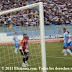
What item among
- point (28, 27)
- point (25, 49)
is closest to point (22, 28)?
point (28, 27)

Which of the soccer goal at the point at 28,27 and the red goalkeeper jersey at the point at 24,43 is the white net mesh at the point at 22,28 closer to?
the soccer goal at the point at 28,27

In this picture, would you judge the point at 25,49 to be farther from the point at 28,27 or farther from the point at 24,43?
the point at 28,27

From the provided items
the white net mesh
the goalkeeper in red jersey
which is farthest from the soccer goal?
the goalkeeper in red jersey

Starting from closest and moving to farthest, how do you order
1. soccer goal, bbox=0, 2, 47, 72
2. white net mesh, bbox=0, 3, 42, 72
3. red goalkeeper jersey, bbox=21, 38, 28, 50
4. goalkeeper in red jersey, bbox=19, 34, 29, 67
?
soccer goal, bbox=0, 2, 47, 72 < white net mesh, bbox=0, 3, 42, 72 < goalkeeper in red jersey, bbox=19, 34, 29, 67 < red goalkeeper jersey, bbox=21, 38, 28, 50

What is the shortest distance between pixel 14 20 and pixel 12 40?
6.93 m

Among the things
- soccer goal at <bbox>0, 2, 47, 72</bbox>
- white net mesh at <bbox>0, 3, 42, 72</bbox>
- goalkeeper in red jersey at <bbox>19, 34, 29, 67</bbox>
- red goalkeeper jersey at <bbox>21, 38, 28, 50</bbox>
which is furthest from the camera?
red goalkeeper jersey at <bbox>21, 38, 28, 50</bbox>

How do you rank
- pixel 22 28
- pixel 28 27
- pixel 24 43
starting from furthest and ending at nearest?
1. pixel 24 43
2. pixel 22 28
3. pixel 28 27

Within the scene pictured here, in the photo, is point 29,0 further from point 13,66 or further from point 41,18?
point 41,18

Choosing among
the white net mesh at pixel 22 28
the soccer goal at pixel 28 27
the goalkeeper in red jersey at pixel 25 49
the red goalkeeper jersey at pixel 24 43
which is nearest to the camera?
the soccer goal at pixel 28 27

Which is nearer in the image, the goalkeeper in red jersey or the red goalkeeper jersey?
the goalkeeper in red jersey

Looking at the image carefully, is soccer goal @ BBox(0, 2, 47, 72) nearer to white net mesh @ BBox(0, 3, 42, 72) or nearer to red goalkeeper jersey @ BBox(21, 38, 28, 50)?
white net mesh @ BBox(0, 3, 42, 72)

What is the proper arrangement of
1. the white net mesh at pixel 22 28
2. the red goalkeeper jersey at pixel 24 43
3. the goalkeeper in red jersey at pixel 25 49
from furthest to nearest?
the red goalkeeper jersey at pixel 24 43, the goalkeeper in red jersey at pixel 25 49, the white net mesh at pixel 22 28

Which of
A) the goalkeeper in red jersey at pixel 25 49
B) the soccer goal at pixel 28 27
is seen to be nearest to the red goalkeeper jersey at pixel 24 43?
the goalkeeper in red jersey at pixel 25 49

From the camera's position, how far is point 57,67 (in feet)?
35.4
